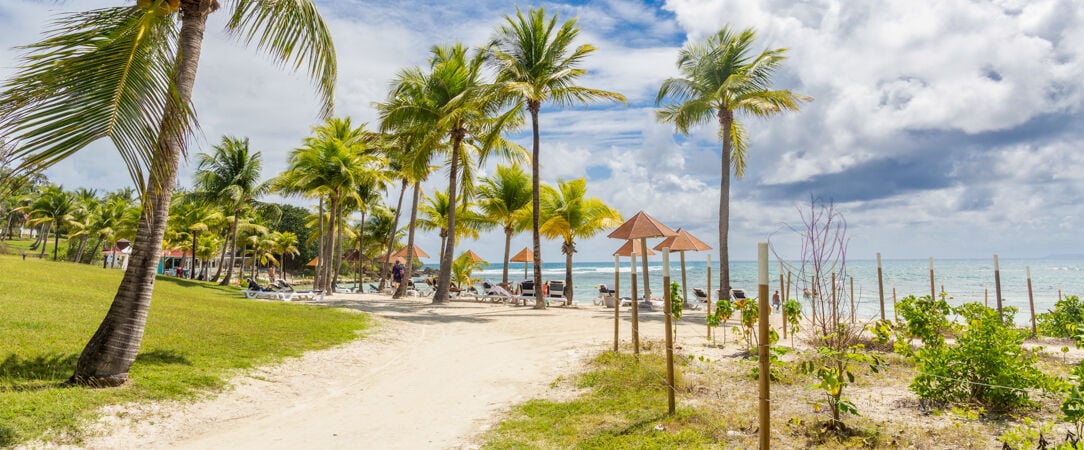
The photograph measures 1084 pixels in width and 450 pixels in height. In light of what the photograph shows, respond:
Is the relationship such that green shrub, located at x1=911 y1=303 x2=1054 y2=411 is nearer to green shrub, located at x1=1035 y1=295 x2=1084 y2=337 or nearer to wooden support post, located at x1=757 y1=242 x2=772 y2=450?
wooden support post, located at x1=757 y1=242 x2=772 y2=450

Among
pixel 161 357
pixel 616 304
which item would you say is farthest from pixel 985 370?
pixel 161 357

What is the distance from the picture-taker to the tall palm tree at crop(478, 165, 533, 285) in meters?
23.8

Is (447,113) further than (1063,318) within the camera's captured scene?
Yes

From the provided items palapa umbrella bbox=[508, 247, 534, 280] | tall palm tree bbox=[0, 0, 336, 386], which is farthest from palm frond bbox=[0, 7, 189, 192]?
palapa umbrella bbox=[508, 247, 534, 280]

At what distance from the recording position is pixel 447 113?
18.1m

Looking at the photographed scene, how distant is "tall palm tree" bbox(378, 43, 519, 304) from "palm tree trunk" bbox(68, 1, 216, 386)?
11.6 meters

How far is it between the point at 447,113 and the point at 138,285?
42.7ft

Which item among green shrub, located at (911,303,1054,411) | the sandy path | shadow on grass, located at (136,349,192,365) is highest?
green shrub, located at (911,303,1054,411)

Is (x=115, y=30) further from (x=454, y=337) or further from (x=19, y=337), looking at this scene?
(x=454, y=337)

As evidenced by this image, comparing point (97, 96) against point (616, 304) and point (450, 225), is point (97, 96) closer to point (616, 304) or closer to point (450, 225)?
point (616, 304)

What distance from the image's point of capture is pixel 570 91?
55.0 feet

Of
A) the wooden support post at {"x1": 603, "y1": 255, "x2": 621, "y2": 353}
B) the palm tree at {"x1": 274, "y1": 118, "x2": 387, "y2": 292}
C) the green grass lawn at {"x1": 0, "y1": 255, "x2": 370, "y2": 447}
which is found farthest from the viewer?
the palm tree at {"x1": 274, "y1": 118, "x2": 387, "y2": 292}

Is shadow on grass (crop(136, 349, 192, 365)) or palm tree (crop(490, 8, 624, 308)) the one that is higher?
palm tree (crop(490, 8, 624, 308))

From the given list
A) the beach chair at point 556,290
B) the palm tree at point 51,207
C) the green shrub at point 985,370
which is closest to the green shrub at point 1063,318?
the green shrub at point 985,370
